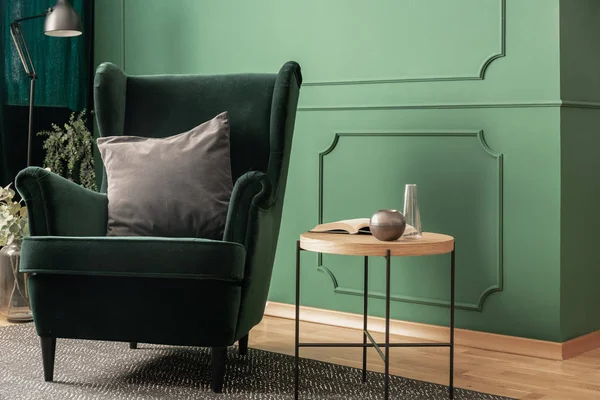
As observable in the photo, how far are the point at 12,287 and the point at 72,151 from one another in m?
0.90

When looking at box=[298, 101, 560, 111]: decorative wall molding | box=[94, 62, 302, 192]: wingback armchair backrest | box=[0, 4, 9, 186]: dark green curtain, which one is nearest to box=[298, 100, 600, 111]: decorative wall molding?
box=[298, 101, 560, 111]: decorative wall molding

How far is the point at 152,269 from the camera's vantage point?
2.37 m

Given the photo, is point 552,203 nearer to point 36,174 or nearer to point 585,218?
point 585,218

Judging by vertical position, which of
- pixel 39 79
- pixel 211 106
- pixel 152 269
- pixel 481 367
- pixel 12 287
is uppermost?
pixel 39 79

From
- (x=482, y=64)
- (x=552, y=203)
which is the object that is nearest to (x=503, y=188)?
(x=552, y=203)

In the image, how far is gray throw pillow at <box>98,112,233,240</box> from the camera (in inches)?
109

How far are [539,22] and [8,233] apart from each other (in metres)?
2.29

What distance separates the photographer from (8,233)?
349 centimetres

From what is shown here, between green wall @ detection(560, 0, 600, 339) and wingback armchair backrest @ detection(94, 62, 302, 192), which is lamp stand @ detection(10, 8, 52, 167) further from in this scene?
green wall @ detection(560, 0, 600, 339)

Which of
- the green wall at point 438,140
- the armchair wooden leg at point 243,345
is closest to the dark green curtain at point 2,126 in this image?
the green wall at point 438,140

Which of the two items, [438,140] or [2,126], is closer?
[438,140]

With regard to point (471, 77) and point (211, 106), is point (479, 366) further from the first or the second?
point (211, 106)

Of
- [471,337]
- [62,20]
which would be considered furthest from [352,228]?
[62,20]

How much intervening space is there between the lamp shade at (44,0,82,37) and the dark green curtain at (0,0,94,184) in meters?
0.36
